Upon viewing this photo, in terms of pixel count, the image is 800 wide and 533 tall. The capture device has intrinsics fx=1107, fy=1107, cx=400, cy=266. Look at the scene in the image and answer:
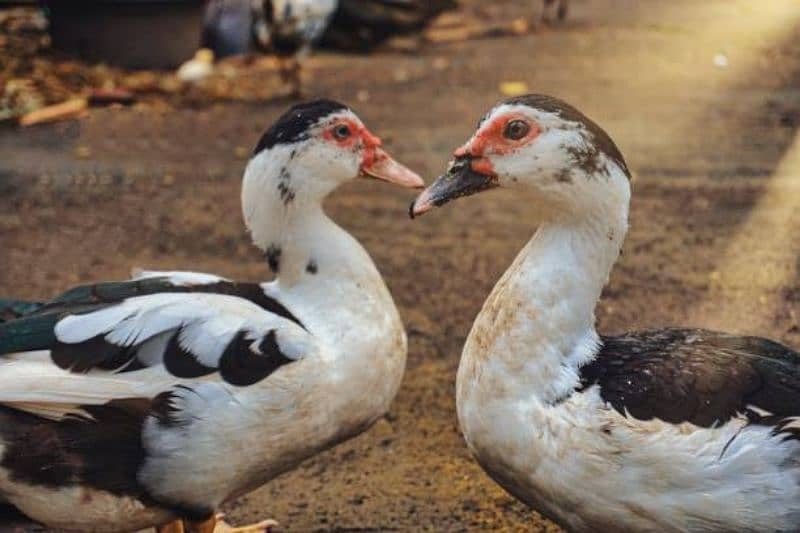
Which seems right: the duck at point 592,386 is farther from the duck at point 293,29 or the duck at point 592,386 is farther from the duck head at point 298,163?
the duck at point 293,29

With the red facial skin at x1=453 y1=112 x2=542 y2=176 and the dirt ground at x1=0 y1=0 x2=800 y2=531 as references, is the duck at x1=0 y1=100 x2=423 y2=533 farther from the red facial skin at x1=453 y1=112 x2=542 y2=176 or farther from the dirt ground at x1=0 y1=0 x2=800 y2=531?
the red facial skin at x1=453 y1=112 x2=542 y2=176

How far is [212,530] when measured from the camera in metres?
3.42

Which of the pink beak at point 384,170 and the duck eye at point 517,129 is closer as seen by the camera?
the duck eye at point 517,129

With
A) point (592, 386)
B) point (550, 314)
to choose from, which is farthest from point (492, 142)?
point (592, 386)

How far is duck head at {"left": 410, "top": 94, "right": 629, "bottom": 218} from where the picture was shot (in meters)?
2.93

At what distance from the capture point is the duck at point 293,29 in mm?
9094

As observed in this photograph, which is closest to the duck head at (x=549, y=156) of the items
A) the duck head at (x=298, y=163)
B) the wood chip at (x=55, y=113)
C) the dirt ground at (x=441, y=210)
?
the duck head at (x=298, y=163)

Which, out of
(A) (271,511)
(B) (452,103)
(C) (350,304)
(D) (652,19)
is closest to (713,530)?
(C) (350,304)

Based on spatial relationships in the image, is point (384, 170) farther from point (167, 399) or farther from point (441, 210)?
point (441, 210)

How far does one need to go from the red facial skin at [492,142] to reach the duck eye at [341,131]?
698mm

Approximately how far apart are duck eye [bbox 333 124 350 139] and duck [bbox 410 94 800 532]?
675mm

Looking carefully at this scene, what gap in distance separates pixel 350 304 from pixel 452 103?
18.0 ft

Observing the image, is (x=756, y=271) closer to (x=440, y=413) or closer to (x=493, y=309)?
(x=440, y=413)

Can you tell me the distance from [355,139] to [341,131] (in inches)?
2.4
